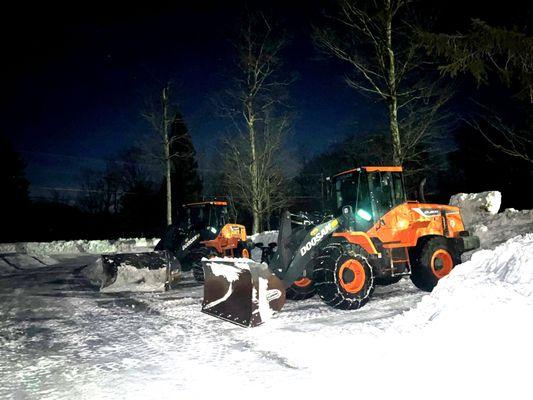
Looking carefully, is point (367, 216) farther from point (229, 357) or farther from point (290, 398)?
point (290, 398)

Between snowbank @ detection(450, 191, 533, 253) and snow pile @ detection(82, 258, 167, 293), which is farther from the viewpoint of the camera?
snowbank @ detection(450, 191, 533, 253)

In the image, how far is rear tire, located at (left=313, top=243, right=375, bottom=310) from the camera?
22.1 ft

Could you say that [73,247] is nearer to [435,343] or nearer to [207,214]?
[207,214]

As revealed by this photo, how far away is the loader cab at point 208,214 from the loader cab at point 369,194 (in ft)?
22.0

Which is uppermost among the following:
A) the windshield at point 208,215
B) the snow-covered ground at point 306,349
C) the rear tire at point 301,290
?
the windshield at point 208,215

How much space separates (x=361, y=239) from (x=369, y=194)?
96 cm

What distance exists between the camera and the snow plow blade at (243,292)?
6.08 m

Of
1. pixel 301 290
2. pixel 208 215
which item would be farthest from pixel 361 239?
pixel 208 215

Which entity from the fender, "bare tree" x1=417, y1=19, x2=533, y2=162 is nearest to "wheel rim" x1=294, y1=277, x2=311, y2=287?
the fender

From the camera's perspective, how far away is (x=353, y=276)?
7.07 m

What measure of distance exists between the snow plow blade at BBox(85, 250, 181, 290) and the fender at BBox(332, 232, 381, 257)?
14.3ft

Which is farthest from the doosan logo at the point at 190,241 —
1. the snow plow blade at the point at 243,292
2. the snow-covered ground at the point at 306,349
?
the snow plow blade at the point at 243,292

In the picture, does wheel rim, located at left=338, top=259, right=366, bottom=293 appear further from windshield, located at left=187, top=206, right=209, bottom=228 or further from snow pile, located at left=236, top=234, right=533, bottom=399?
windshield, located at left=187, top=206, right=209, bottom=228

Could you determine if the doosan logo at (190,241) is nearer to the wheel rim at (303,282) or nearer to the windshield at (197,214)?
the windshield at (197,214)
